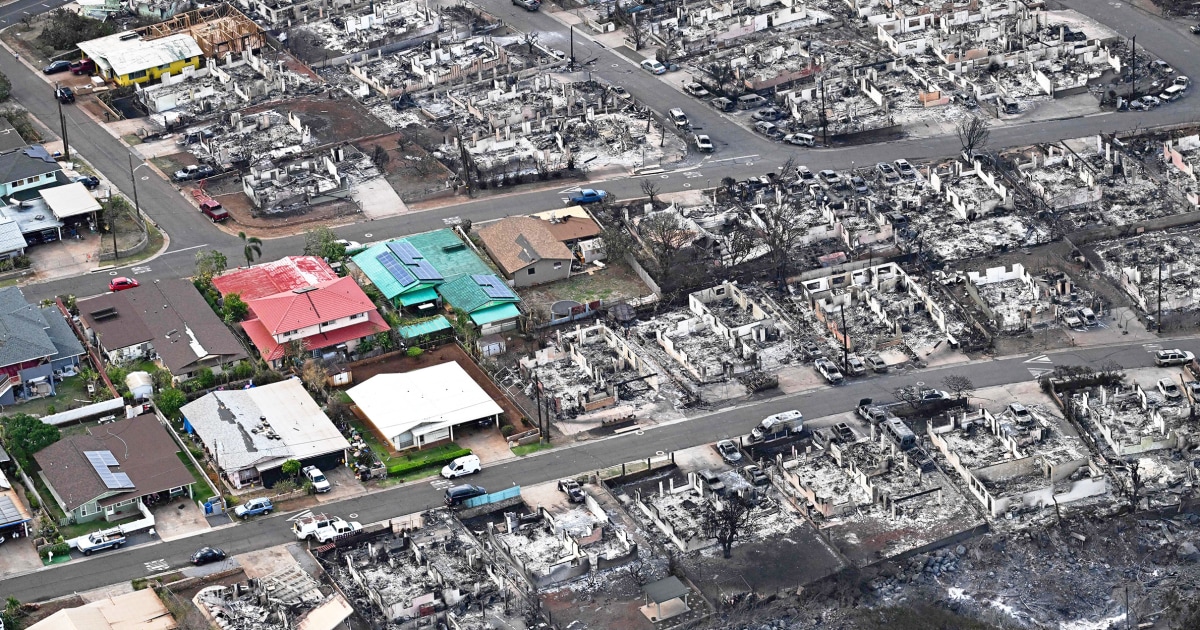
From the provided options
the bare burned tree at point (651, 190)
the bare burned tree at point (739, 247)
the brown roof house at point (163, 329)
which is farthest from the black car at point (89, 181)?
the bare burned tree at point (739, 247)

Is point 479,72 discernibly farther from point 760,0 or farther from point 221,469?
point 221,469

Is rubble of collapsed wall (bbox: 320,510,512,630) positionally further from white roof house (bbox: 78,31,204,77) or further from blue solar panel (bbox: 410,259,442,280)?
white roof house (bbox: 78,31,204,77)

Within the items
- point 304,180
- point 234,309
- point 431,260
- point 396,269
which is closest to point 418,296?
point 396,269

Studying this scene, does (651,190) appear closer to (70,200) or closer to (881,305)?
(881,305)

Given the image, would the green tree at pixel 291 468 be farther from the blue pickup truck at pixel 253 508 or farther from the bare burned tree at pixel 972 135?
the bare burned tree at pixel 972 135

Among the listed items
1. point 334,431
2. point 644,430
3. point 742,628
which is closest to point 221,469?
point 334,431

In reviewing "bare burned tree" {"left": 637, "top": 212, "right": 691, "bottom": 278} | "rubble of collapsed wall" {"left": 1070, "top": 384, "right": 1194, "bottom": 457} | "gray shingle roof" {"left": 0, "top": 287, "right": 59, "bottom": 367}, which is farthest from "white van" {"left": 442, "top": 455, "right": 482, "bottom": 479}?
"rubble of collapsed wall" {"left": 1070, "top": 384, "right": 1194, "bottom": 457}

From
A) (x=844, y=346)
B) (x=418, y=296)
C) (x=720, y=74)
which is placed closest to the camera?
(x=844, y=346)
